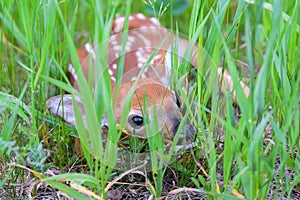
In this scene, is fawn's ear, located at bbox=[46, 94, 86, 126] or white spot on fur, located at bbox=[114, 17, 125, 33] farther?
white spot on fur, located at bbox=[114, 17, 125, 33]

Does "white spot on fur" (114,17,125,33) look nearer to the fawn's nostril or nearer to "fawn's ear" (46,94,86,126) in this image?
"fawn's ear" (46,94,86,126)

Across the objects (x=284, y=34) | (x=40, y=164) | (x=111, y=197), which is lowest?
(x=111, y=197)

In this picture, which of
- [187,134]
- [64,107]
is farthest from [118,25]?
[187,134]

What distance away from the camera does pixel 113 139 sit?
133 centimetres

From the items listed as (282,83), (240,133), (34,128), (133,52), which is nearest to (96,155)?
(34,128)

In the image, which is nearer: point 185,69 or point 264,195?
point 264,195

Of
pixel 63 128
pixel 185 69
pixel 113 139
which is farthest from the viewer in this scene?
pixel 63 128

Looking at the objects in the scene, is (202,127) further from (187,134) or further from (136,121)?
Answer: (136,121)

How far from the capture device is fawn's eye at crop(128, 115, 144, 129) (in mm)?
1572

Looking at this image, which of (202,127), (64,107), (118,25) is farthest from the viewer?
(118,25)

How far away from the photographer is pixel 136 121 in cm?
159

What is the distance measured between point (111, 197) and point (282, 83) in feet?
1.57

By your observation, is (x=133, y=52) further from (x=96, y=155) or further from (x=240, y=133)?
(x=240, y=133)

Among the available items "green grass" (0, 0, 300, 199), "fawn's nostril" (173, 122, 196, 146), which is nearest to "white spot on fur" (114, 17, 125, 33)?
"green grass" (0, 0, 300, 199)
